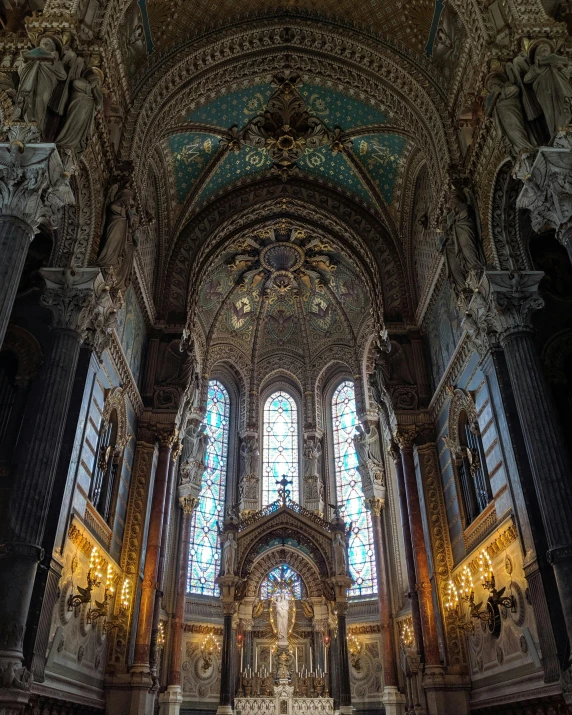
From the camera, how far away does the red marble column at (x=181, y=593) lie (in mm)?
18798

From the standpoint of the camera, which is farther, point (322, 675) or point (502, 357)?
point (322, 675)

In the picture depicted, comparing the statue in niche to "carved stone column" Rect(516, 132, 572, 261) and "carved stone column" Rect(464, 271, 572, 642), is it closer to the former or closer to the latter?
"carved stone column" Rect(464, 271, 572, 642)

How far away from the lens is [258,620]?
20.9 metres

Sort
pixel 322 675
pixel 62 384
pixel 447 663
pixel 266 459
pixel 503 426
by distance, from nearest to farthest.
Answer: pixel 62 384
pixel 503 426
pixel 447 663
pixel 322 675
pixel 266 459

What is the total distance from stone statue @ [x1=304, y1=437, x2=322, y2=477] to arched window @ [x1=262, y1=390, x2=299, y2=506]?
0.81 m

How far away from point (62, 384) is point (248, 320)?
16.8 meters

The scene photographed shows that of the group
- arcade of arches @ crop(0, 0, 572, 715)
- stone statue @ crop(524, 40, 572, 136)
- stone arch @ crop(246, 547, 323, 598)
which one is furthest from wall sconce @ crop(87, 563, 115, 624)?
stone statue @ crop(524, 40, 572, 136)

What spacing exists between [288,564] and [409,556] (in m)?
6.41

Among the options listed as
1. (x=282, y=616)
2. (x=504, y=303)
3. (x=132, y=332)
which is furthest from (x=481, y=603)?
(x=132, y=332)

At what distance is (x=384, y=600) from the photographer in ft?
67.3

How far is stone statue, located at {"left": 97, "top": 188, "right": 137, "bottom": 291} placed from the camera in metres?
12.1

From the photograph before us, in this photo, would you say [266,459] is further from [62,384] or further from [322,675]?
[62,384]

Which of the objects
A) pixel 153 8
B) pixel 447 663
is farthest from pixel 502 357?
pixel 153 8

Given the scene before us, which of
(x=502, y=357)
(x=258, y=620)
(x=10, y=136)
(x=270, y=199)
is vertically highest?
(x=270, y=199)
